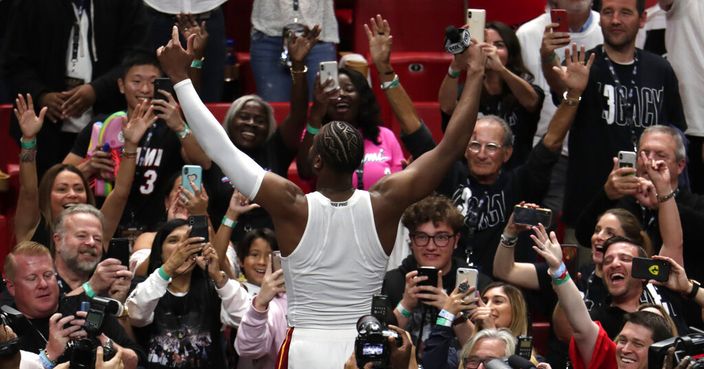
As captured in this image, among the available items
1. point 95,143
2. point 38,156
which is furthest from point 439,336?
point 38,156

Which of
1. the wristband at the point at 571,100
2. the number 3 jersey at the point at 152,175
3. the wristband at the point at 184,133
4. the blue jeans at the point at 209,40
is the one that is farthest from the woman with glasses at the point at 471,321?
the blue jeans at the point at 209,40

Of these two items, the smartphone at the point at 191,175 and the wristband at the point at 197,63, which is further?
the wristband at the point at 197,63

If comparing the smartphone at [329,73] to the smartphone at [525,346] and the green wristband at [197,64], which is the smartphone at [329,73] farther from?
the smartphone at [525,346]

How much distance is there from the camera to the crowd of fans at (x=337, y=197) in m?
5.56

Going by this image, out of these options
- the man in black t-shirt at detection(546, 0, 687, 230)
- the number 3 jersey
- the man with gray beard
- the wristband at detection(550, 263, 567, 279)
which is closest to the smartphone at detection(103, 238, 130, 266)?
the man with gray beard

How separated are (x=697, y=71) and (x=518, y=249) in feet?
6.30

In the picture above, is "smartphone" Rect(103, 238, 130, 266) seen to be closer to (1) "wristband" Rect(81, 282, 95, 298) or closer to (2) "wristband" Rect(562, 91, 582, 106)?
(1) "wristband" Rect(81, 282, 95, 298)

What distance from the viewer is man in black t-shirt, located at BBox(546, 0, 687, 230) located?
834 cm

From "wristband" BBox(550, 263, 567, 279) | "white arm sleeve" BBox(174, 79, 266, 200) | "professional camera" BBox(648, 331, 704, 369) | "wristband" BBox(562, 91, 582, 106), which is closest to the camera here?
"professional camera" BBox(648, 331, 704, 369)

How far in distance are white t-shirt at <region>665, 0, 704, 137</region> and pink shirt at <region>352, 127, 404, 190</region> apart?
75.7 inches

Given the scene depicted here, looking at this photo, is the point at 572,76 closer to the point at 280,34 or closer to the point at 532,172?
the point at 532,172

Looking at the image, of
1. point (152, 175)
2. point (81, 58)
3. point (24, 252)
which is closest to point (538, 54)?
point (152, 175)

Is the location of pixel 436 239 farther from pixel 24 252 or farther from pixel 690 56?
pixel 690 56

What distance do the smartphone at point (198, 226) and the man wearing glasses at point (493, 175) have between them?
1361 millimetres
